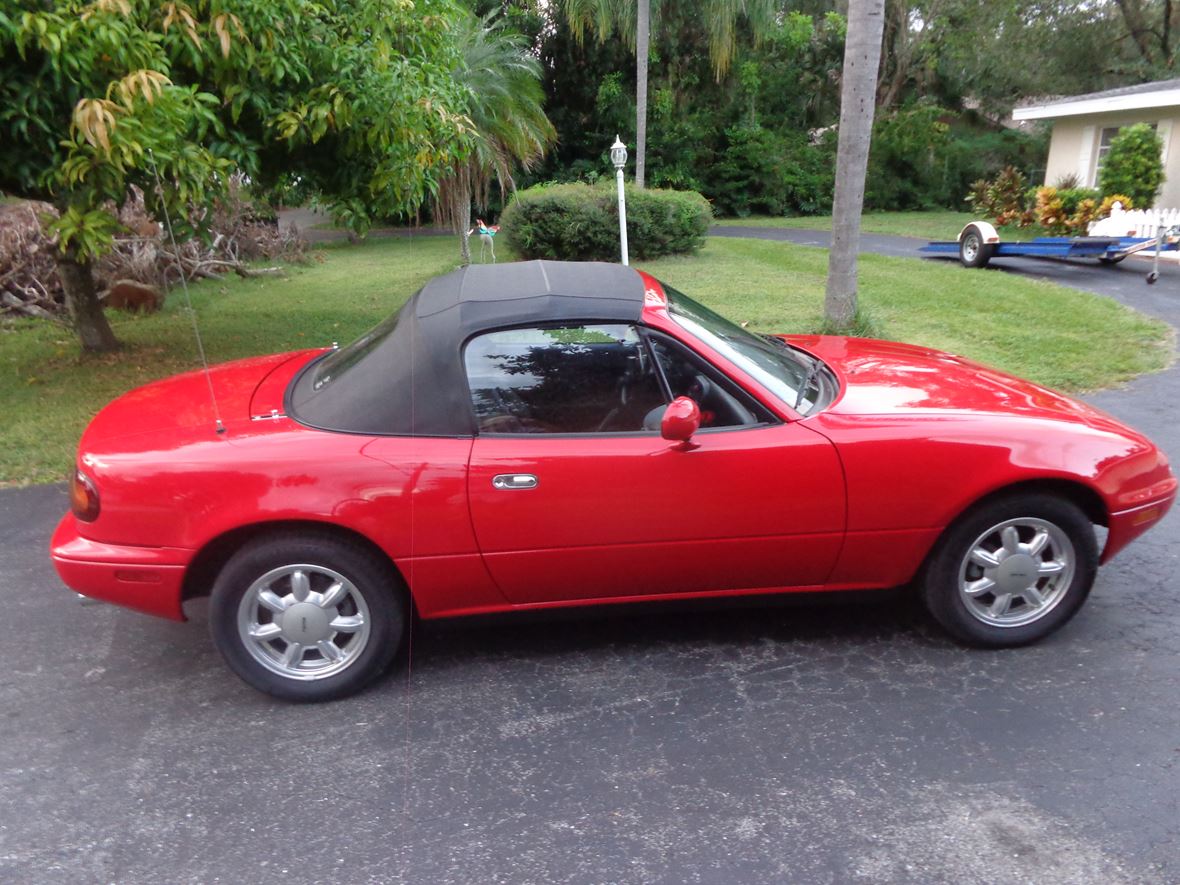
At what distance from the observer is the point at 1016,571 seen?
3717 mm

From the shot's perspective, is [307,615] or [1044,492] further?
[1044,492]

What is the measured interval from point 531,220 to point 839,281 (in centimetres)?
898

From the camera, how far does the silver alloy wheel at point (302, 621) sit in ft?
11.4

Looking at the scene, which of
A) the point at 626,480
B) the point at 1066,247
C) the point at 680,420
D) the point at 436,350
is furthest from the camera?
the point at 1066,247

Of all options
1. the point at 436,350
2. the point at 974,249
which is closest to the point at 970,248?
the point at 974,249

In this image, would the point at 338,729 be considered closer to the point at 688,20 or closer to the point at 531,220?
the point at 531,220

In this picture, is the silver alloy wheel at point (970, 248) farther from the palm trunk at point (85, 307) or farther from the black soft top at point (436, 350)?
the black soft top at point (436, 350)

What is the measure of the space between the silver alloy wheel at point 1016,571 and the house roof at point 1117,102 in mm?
18352

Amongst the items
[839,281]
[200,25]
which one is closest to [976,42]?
[839,281]

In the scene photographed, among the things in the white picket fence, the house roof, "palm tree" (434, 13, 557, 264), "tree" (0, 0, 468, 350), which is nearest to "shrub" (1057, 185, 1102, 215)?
the house roof

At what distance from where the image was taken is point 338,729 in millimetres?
3449

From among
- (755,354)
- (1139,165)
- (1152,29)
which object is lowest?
(755,354)

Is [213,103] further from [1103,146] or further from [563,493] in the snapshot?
[1103,146]

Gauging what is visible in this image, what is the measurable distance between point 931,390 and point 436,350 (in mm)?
2018
